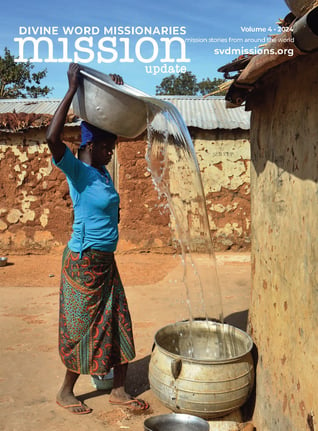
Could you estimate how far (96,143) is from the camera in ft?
8.00

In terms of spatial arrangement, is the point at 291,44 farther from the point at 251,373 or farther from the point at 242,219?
the point at 242,219

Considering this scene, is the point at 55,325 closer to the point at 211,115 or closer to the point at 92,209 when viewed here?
the point at 92,209

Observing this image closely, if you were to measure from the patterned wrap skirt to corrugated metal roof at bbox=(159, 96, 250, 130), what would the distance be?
15.4ft

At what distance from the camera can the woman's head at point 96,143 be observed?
2422 mm

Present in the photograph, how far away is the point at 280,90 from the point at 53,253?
567cm

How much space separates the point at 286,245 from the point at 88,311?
113 centimetres

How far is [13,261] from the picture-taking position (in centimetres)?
681

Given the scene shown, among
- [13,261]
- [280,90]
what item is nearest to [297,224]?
[280,90]

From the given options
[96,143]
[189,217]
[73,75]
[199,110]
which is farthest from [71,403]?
[199,110]

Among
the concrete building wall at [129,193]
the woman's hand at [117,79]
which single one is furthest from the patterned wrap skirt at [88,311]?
the concrete building wall at [129,193]

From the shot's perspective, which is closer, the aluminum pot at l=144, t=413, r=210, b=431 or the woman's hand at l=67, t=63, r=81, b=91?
the aluminum pot at l=144, t=413, r=210, b=431

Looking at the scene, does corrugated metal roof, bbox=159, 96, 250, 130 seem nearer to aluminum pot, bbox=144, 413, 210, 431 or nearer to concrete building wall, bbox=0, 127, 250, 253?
concrete building wall, bbox=0, 127, 250, 253

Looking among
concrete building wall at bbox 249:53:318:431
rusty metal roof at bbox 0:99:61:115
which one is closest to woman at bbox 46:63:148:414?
concrete building wall at bbox 249:53:318:431

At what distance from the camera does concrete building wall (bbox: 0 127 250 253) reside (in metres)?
6.94
